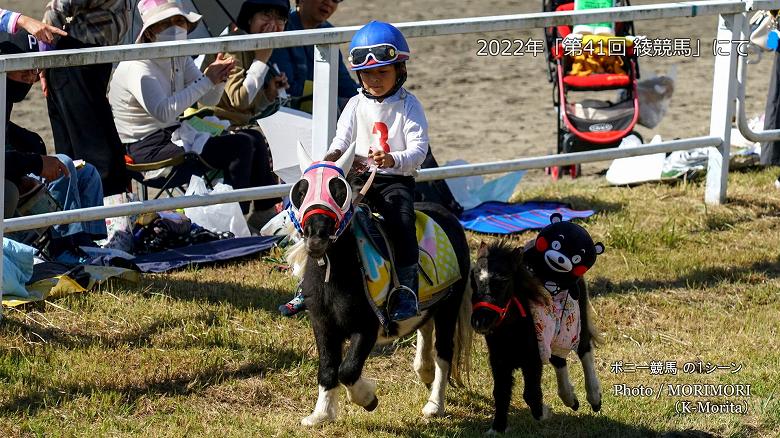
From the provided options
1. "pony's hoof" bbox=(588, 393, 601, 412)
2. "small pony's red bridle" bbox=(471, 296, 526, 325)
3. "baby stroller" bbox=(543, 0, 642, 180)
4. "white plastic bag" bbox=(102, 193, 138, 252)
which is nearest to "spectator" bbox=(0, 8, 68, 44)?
"white plastic bag" bbox=(102, 193, 138, 252)

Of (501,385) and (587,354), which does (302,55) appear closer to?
(587,354)

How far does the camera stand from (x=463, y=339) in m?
5.70

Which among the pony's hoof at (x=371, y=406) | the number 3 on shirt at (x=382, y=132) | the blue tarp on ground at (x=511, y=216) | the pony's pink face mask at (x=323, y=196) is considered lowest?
the blue tarp on ground at (x=511, y=216)

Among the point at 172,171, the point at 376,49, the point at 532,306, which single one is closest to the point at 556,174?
the point at 172,171

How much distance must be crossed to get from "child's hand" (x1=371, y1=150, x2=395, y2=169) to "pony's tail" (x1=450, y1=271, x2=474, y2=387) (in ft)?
2.53

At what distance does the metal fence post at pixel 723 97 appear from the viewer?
27.3ft

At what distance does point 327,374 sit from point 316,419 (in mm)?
233

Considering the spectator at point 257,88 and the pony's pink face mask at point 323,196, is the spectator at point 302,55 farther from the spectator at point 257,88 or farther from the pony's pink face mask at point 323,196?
the pony's pink face mask at point 323,196

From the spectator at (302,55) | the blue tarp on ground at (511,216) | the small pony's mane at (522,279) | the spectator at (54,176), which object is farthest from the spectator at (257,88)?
the small pony's mane at (522,279)

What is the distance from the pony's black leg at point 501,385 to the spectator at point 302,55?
413 centimetres

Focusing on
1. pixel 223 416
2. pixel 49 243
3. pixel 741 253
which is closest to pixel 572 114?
pixel 741 253

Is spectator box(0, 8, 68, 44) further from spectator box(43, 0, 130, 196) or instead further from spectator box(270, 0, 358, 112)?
spectator box(270, 0, 358, 112)

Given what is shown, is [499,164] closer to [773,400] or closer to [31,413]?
[773,400]

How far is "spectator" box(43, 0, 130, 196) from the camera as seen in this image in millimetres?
7461
